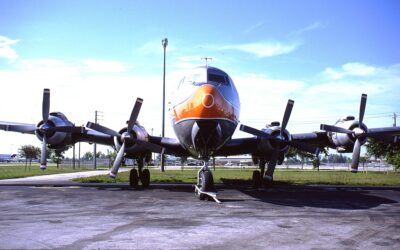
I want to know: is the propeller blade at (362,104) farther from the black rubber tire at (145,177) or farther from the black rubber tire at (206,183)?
the black rubber tire at (145,177)

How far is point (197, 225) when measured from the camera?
8.84 meters

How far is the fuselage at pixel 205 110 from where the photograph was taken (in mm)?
13773

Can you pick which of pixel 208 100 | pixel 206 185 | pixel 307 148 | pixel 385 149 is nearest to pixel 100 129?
pixel 206 185

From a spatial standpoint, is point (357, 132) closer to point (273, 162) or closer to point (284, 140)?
point (284, 140)

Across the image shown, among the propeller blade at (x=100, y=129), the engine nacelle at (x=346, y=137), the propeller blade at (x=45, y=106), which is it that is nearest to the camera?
the propeller blade at (x=100, y=129)

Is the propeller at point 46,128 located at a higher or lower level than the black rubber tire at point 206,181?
higher

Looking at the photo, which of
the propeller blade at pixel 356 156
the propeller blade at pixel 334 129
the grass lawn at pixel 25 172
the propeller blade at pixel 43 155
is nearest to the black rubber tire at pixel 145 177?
the propeller blade at pixel 43 155

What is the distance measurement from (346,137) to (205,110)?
9.35 meters

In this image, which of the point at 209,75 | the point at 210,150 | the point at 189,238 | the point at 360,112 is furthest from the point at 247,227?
the point at 360,112

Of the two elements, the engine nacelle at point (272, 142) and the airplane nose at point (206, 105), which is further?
the engine nacelle at point (272, 142)

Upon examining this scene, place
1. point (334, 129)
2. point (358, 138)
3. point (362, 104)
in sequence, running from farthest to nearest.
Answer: point (358, 138), point (362, 104), point (334, 129)

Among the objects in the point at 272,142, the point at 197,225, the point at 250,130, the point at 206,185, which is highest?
the point at 250,130

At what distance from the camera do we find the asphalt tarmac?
6.91m

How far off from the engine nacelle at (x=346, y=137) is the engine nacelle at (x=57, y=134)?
556 inches
